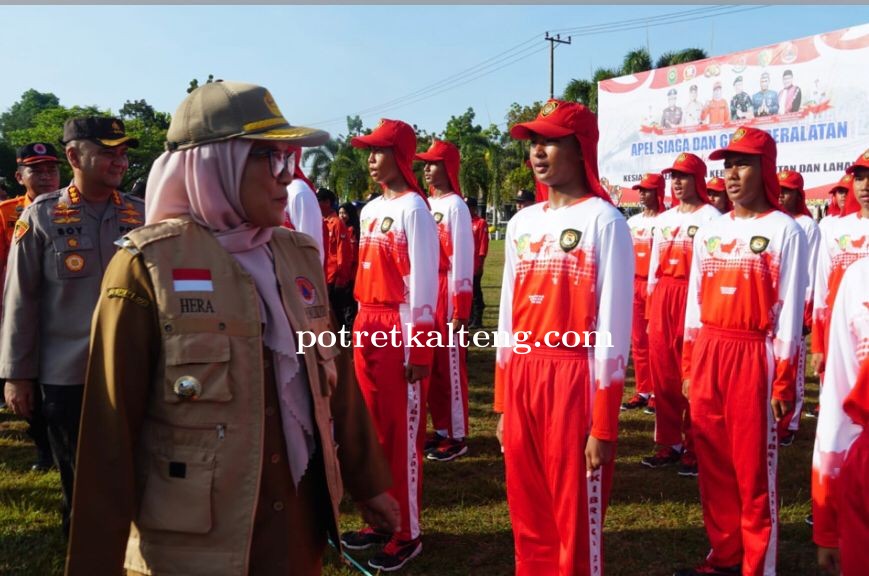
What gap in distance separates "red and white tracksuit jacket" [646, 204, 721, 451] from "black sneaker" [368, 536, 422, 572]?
2789 mm

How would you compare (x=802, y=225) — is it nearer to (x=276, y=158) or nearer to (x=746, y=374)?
(x=746, y=374)

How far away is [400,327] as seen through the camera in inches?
178

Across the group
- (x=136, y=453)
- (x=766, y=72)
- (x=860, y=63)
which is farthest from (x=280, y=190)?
(x=766, y=72)

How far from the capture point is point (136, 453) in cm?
191

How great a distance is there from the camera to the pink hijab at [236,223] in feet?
6.50

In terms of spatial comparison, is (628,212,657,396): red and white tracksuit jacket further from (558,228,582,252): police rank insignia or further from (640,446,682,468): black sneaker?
(558,228,582,252): police rank insignia

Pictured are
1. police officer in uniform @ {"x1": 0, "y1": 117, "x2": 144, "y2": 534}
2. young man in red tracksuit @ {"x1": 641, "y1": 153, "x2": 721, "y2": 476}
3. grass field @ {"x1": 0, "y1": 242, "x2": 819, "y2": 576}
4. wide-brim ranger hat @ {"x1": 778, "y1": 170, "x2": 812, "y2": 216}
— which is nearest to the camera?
police officer in uniform @ {"x1": 0, "y1": 117, "x2": 144, "y2": 534}

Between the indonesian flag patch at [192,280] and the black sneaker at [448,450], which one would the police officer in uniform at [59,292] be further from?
the black sneaker at [448,450]

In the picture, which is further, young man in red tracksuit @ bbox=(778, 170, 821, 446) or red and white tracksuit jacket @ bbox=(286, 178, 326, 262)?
young man in red tracksuit @ bbox=(778, 170, 821, 446)

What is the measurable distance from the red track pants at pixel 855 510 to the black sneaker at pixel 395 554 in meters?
2.57

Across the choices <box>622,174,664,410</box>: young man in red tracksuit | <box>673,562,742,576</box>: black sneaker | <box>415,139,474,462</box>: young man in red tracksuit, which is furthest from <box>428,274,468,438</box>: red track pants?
<box>673,562,742,576</box>: black sneaker

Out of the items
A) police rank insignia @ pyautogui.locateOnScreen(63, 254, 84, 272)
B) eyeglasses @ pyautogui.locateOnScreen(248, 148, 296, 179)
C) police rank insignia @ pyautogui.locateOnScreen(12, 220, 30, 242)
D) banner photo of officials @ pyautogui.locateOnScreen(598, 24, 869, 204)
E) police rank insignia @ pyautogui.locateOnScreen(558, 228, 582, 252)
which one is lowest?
police rank insignia @ pyautogui.locateOnScreen(63, 254, 84, 272)

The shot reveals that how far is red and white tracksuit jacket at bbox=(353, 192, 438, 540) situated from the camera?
14.3ft

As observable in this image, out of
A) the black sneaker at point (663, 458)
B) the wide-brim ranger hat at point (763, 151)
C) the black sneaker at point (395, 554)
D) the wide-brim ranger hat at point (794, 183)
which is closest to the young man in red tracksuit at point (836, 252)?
the wide-brim ranger hat at point (794, 183)
